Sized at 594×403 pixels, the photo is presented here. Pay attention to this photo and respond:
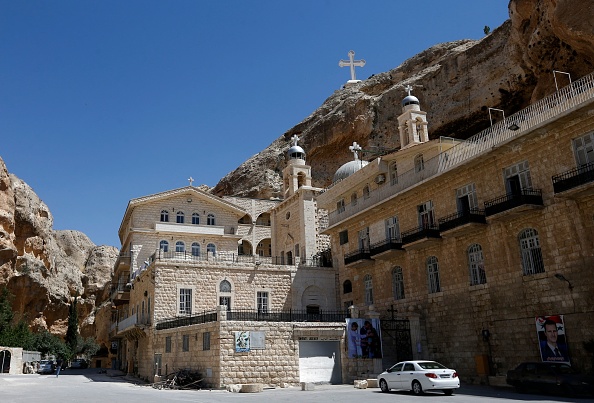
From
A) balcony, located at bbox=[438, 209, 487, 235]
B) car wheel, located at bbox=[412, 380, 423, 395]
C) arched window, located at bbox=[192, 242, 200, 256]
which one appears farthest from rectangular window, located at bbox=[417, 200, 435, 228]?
arched window, located at bbox=[192, 242, 200, 256]

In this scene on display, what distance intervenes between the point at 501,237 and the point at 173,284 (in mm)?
16824

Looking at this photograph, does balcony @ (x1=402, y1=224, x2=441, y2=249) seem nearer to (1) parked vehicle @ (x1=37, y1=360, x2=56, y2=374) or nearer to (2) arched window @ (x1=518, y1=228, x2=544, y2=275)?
(2) arched window @ (x1=518, y1=228, x2=544, y2=275)

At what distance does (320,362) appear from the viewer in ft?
72.6

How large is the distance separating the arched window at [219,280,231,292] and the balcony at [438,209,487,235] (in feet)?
41.8

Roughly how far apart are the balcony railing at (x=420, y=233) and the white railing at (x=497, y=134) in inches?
86.2

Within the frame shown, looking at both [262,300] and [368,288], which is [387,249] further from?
[262,300]

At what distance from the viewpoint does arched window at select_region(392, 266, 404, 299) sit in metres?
25.9

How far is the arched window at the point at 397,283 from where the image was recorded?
25938 millimetres

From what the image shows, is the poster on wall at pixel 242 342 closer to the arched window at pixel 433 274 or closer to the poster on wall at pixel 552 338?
the arched window at pixel 433 274

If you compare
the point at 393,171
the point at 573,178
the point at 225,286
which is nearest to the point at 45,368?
the point at 225,286

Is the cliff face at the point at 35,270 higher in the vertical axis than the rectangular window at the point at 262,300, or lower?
higher

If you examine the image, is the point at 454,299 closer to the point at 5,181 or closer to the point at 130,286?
the point at 130,286

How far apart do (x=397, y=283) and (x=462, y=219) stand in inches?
250

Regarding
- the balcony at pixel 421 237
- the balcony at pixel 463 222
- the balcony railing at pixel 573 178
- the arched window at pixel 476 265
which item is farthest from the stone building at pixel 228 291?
the balcony railing at pixel 573 178
